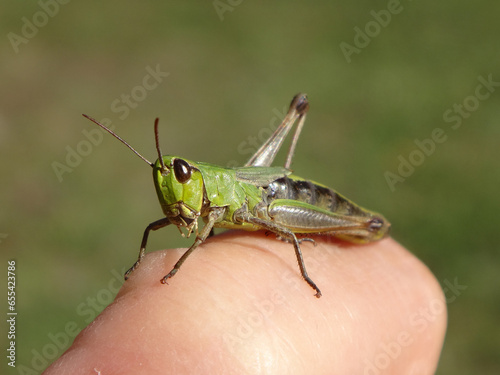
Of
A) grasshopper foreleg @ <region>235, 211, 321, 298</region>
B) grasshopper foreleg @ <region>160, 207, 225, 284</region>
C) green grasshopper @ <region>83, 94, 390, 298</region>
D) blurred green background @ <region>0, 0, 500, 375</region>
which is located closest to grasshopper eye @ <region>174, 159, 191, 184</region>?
green grasshopper @ <region>83, 94, 390, 298</region>

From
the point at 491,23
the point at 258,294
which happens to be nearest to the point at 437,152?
the point at 491,23

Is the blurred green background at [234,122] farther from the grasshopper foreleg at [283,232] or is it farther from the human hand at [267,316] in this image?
the grasshopper foreleg at [283,232]

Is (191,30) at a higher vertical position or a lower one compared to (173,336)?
higher

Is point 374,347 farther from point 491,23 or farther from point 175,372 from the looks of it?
point 491,23

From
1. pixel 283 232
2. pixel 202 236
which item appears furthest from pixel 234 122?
pixel 202 236

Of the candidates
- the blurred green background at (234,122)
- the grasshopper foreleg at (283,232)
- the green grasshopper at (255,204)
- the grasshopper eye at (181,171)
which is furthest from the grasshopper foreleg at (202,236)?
the blurred green background at (234,122)

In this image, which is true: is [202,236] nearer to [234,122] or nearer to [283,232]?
[283,232]

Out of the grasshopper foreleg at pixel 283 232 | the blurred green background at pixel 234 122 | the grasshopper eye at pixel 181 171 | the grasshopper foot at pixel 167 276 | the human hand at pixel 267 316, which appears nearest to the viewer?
the human hand at pixel 267 316

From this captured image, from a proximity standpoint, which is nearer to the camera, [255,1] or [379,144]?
[379,144]
